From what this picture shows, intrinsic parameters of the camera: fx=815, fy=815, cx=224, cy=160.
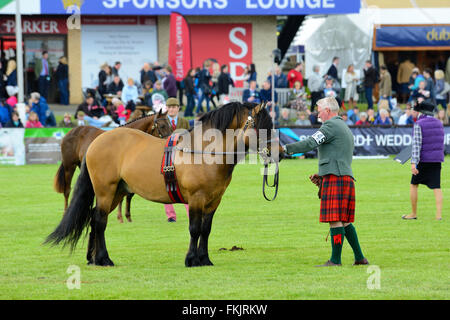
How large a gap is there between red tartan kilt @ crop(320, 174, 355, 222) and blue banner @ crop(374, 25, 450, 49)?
2622 cm

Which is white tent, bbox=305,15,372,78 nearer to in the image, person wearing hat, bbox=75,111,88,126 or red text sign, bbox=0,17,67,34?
red text sign, bbox=0,17,67,34

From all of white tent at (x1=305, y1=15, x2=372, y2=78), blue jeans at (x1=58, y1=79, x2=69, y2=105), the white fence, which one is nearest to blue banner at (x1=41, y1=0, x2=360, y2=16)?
white tent at (x1=305, y1=15, x2=372, y2=78)

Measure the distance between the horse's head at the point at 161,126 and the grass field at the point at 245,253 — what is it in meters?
1.60

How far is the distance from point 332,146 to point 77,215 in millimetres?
3320

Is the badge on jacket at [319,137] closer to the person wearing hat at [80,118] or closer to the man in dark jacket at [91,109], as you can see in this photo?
the person wearing hat at [80,118]

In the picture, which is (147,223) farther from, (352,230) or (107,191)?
(352,230)

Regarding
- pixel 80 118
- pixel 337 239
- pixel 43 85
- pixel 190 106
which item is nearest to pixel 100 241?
pixel 337 239

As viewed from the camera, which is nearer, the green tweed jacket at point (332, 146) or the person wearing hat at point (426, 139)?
the green tweed jacket at point (332, 146)

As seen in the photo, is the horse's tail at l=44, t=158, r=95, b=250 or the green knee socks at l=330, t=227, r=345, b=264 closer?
the green knee socks at l=330, t=227, r=345, b=264

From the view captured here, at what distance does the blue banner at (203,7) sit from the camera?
105ft

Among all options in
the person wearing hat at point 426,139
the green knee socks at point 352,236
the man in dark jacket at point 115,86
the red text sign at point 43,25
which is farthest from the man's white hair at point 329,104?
the red text sign at point 43,25

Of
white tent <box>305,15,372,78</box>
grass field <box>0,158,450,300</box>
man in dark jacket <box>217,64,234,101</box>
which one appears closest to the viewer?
grass field <box>0,158,450,300</box>

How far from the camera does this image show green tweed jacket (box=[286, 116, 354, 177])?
30.8 ft
